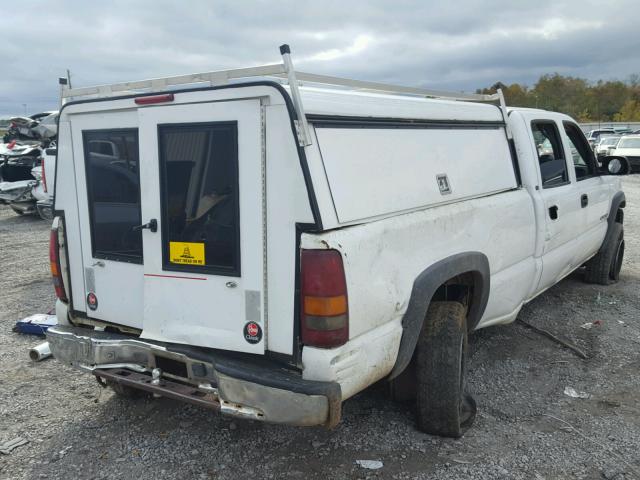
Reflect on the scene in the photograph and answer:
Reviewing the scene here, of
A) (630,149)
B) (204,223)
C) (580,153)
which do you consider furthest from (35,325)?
(630,149)

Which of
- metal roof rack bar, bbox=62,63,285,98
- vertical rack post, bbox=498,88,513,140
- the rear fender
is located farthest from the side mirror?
metal roof rack bar, bbox=62,63,285,98

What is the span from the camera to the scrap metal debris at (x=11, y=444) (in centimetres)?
332

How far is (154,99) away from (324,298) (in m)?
1.38

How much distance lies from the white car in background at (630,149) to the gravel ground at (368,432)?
19.6 metres

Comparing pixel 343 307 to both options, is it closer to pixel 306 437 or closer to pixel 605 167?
pixel 306 437

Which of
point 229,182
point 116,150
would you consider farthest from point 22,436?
point 229,182

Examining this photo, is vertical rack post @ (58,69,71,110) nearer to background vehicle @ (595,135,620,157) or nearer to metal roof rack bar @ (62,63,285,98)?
metal roof rack bar @ (62,63,285,98)

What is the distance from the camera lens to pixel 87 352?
3154mm

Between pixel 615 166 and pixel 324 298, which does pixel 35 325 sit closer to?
pixel 324 298

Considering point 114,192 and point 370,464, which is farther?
point 114,192

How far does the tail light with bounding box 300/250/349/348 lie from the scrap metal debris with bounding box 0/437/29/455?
2.10 m

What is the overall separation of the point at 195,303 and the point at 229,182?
26.5 inches

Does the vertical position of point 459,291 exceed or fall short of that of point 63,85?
it falls short

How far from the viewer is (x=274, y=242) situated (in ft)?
8.69
